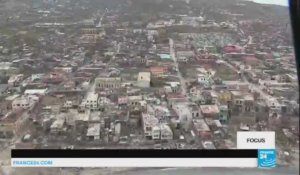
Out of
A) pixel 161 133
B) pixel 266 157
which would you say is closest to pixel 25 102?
pixel 161 133

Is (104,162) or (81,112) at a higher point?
(81,112)

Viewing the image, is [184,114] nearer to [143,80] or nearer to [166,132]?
[166,132]

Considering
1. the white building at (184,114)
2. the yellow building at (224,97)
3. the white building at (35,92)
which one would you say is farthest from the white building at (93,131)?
the yellow building at (224,97)

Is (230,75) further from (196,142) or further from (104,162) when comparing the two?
(104,162)

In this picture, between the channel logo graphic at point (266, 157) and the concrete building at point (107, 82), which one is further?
the concrete building at point (107, 82)

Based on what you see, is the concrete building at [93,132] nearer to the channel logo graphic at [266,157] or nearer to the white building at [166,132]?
the white building at [166,132]

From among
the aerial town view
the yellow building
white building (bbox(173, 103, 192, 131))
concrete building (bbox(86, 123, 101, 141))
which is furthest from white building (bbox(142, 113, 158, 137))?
the yellow building

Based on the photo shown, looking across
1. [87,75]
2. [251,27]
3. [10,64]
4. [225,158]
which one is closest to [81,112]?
[87,75]
